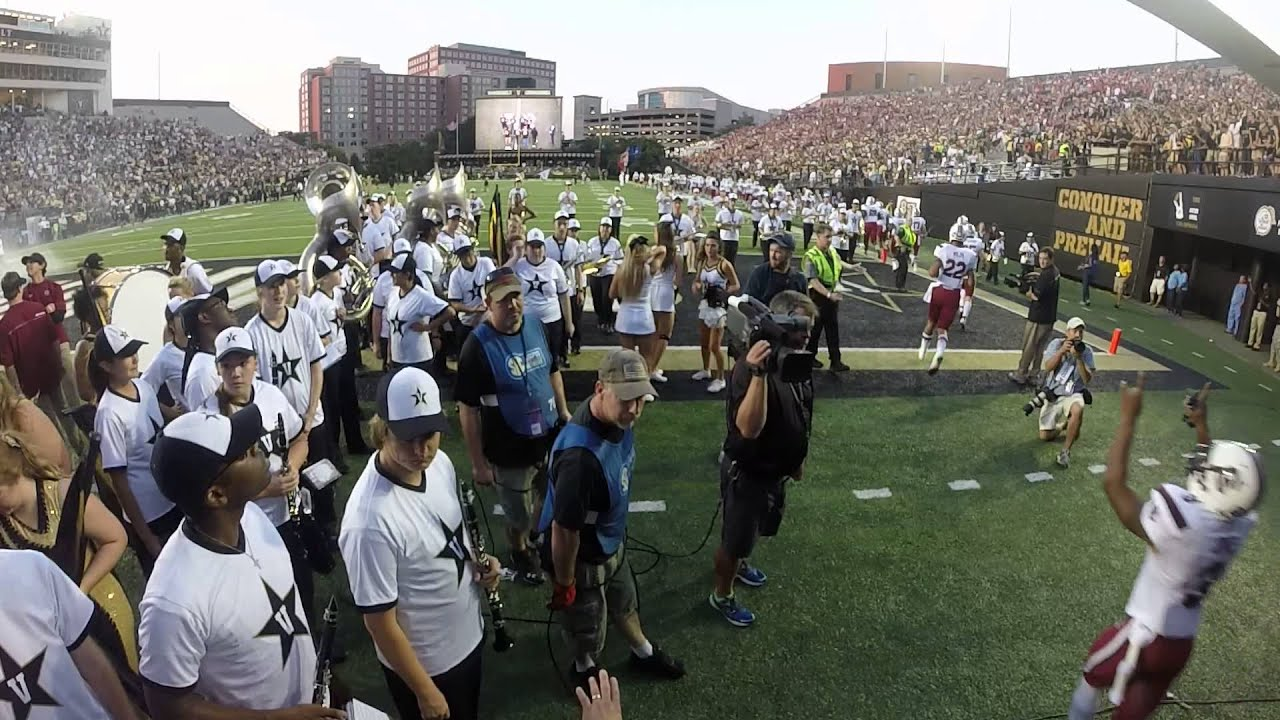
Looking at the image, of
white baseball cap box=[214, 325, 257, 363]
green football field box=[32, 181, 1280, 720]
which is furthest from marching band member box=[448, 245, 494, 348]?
white baseball cap box=[214, 325, 257, 363]

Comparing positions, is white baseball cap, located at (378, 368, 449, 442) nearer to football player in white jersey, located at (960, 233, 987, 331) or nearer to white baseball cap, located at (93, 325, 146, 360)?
white baseball cap, located at (93, 325, 146, 360)

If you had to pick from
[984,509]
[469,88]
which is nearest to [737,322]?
[984,509]

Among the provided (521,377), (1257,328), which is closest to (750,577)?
(521,377)

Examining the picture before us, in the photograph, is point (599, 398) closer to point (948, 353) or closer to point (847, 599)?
point (847, 599)

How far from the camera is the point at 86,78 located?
38656 millimetres

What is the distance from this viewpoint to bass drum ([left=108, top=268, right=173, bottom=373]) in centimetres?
714

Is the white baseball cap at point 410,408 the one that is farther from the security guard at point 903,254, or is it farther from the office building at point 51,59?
the office building at point 51,59

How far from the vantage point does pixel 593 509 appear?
367 cm

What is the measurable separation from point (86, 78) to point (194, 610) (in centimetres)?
4620

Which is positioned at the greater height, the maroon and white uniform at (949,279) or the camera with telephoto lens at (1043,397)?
the maroon and white uniform at (949,279)

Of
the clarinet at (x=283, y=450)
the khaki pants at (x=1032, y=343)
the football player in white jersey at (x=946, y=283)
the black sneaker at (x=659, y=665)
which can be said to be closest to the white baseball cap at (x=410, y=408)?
the clarinet at (x=283, y=450)

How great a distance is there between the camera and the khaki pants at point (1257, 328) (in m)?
13.3

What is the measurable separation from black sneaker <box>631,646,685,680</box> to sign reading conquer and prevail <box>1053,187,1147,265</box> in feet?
59.6

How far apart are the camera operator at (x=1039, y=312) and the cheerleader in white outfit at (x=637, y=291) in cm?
479
